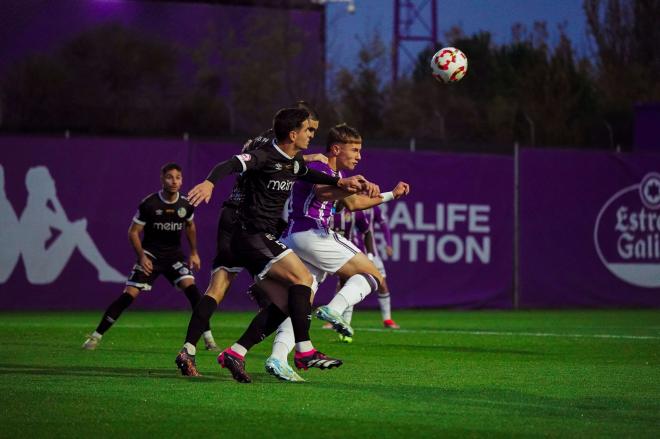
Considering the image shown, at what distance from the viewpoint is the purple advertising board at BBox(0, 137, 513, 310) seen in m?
21.8

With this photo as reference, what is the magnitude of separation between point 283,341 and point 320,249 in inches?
42.9

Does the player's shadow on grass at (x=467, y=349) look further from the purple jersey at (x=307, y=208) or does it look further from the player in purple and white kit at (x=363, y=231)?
the purple jersey at (x=307, y=208)

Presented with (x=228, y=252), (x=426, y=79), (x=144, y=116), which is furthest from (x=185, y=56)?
(x=228, y=252)

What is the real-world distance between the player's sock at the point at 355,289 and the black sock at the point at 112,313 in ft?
12.9

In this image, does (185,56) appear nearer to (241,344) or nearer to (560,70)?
(560,70)

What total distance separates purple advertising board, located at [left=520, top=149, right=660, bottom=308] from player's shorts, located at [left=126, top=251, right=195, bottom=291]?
1121cm

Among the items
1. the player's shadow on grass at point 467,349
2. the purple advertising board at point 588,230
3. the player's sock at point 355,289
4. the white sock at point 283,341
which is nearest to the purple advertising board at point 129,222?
the purple advertising board at point 588,230

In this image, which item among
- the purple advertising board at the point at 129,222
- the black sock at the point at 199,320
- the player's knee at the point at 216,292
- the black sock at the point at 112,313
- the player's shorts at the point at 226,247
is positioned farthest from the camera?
the purple advertising board at the point at 129,222

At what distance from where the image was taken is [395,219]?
2392cm

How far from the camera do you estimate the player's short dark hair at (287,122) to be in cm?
1052

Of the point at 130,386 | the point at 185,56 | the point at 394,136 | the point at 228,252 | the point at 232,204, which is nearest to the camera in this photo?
the point at 130,386

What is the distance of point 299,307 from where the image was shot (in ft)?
34.2

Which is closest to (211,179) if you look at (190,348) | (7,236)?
(190,348)

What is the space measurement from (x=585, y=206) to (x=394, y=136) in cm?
1810
